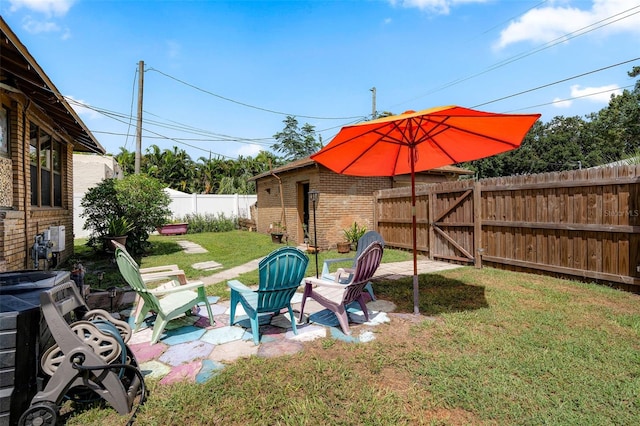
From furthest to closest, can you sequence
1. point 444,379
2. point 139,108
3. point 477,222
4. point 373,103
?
point 373,103 → point 139,108 → point 477,222 → point 444,379

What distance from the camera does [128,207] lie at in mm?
9977

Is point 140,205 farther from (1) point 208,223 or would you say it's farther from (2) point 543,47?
(2) point 543,47

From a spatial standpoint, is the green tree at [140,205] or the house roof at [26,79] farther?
the green tree at [140,205]

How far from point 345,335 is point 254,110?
66.1 feet

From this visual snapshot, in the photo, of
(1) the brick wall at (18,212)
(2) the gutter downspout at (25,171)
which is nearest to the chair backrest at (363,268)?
(1) the brick wall at (18,212)

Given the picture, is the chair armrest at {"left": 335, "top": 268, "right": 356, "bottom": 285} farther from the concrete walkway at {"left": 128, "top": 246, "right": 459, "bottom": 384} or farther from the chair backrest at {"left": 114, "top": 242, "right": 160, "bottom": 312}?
the chair backrest at {"left": 114, "top": 242, "right": 160, "bottom": 312}

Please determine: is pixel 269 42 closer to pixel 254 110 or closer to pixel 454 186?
pixel 454 186

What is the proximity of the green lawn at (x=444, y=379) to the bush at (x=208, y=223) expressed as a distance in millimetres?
16681

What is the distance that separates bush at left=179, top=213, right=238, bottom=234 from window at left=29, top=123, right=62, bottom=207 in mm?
10197

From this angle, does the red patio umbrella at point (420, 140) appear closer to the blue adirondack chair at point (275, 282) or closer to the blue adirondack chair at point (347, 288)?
the blue adirondack chair at point (347, 288)

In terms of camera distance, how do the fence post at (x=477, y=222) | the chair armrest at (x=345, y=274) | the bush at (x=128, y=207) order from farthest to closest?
the bush at (x=128, y=207), the fence post at (x=477, y=222), the chair armrest at (x=345, y=274)

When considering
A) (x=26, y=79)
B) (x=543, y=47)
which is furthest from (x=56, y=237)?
(x=543, y=47)

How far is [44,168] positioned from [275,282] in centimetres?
724

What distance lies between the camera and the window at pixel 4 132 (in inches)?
198
